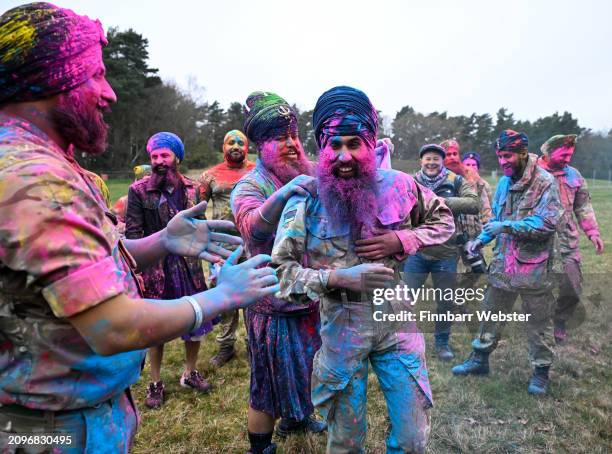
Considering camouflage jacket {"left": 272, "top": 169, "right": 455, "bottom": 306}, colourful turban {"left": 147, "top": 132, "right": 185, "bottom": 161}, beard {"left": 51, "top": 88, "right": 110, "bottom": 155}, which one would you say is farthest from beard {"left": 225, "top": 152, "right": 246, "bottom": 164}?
beard {"left": 51, "top": 88, "right": 110, "bottom": 155}

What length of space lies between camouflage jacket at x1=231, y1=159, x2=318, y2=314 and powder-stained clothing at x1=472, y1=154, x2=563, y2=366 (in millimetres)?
2168

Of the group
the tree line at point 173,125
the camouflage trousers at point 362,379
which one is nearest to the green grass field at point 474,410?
the camouflage trousers at point 362,379

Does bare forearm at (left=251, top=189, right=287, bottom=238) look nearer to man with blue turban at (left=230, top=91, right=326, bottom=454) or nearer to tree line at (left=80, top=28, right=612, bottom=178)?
man with blue turban at (left=230, top=91, right=326, bottom=454)

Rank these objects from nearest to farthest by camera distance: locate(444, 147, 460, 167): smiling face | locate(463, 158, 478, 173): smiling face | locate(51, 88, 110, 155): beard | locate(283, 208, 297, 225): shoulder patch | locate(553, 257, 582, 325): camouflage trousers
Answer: locate(51, 88, 110, 155): beard, locate(283, 208, 297, 225): shoulder patch, locate(553, 257, 582, 325): camouflage trousers, locate(444, 147, 460, 167): smiling face, locate(463, 158, 478, 173): smiling face

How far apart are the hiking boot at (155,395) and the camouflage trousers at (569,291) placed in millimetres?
4629

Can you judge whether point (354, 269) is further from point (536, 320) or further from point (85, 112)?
point (536, 320)

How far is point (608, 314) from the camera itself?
5566 millimetres

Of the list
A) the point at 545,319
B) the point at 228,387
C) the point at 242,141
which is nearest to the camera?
the point at 545,319

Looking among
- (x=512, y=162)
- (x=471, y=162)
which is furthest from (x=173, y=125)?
(x=512, y=162)

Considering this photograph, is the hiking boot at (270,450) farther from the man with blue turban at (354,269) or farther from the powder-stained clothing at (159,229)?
the powder-stained clothing at (159,229)

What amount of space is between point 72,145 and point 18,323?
616 mm

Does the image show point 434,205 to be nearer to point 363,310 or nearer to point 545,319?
point 363,310

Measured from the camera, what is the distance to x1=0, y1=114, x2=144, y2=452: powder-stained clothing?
104 cm

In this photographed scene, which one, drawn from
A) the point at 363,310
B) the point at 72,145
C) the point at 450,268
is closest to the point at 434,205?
the point at 363,310
